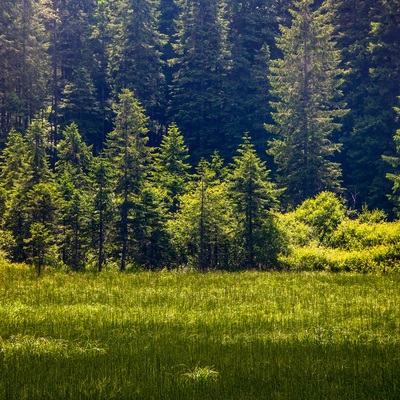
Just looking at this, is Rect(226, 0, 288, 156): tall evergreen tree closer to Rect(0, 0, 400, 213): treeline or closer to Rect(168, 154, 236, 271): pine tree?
Rect(0, 0, 400, 213): treeline

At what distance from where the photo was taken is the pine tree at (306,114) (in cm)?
4094

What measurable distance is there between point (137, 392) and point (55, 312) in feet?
21.2

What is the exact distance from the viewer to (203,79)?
52.9 metres

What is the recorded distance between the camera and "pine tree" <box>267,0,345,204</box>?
134 ft

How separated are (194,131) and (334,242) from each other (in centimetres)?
2859

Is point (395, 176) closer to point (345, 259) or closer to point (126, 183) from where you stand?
point (345, 259)

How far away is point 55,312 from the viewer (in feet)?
46.2

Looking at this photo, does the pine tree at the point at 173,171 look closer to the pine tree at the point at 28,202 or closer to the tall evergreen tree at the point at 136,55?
the pine tree at the point at 28,202

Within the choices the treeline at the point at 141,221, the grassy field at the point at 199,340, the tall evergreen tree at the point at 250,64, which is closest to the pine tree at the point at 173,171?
the treeline at the point at 141,221

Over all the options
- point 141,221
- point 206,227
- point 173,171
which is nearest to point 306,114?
point 173,171

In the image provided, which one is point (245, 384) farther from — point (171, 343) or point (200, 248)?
point (200, 248)

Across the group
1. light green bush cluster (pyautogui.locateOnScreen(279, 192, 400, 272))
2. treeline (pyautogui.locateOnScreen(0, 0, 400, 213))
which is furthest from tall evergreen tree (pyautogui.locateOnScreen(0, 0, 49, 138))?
light green bush cluster (pyautogui.locateOnScreen(279, 192, 400, 272))

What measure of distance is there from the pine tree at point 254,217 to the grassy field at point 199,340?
19.1 ft

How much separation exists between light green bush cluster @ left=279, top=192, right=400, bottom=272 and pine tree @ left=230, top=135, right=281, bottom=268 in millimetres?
937
